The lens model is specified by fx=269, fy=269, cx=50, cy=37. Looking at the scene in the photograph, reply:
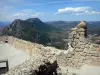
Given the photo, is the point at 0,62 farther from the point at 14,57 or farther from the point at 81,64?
the point at 14,57

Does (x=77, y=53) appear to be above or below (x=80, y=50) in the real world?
below

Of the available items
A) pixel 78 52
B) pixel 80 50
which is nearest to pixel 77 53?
pixel 78 52

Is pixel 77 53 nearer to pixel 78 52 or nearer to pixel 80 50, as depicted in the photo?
pixel 78 52

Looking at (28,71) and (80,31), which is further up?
(80,31)

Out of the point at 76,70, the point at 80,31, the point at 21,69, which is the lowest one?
the point at 76,70

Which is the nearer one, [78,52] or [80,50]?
[80,50]

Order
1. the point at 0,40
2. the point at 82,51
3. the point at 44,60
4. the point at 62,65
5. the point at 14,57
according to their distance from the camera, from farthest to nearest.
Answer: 1. the point at 0,40
2. the point at 14,57
3. the point at 62,65
4. the point at 82,51
5. the point at 44,60

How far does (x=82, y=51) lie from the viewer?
13.5 meters

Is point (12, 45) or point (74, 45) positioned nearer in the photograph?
A: point (74, 45)

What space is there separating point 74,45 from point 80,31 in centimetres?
80

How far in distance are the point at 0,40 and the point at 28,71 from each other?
1993cm

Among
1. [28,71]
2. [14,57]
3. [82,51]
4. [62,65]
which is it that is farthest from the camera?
[14,57]

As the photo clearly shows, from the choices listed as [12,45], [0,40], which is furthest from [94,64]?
[0,40]

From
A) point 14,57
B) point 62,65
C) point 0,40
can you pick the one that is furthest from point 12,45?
point 62,65
